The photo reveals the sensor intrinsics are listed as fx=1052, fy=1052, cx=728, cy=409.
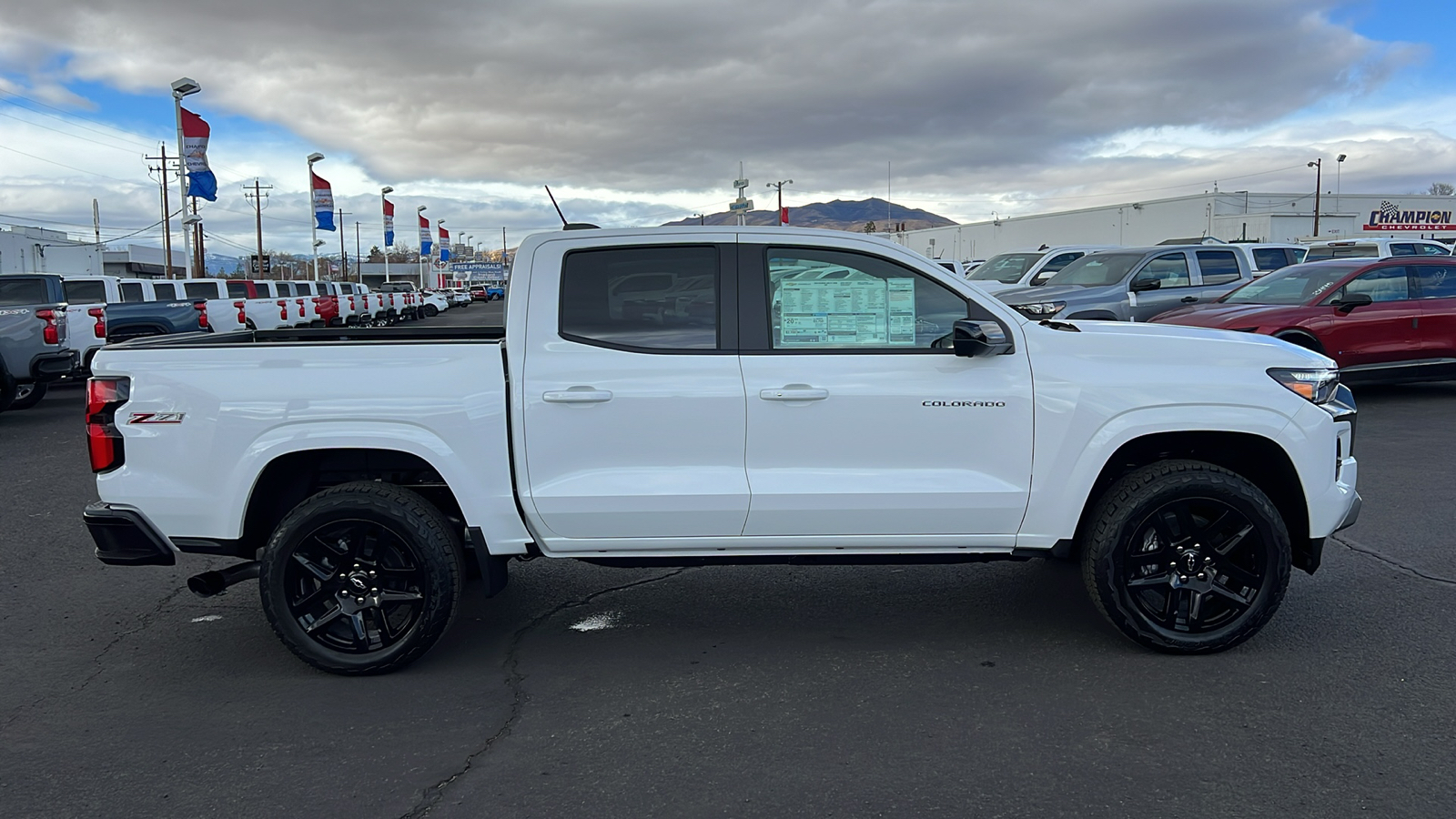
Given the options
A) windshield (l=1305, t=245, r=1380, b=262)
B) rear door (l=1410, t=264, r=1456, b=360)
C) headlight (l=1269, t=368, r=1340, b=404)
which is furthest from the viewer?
windshield (l=1305, t=245, r=1380, b=262)

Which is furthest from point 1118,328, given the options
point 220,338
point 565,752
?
point 220,338

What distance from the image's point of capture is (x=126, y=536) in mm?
4348

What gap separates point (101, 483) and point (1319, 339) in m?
11.3

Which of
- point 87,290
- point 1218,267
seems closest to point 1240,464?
point 1218,267

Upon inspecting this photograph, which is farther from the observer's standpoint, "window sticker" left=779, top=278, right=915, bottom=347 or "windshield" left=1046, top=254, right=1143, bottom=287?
"windshield" left=1046, top=254, right=1143, bottom=287

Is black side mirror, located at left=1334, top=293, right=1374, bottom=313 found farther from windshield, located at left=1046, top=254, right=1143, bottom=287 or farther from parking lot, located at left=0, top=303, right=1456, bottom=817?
parking lot, located at left=0, top=303, right=1456, bottom=817

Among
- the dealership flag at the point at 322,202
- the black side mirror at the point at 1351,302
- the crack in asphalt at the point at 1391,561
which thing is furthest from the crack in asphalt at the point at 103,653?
the dealership flag at the point at 322,202

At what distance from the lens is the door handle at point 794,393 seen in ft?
14.1

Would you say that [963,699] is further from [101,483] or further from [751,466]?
[101,483]

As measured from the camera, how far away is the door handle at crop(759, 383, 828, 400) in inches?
169

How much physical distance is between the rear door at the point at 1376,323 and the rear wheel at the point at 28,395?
49.8 ft

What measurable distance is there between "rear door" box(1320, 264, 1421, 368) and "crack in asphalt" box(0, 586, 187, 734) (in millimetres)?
11028

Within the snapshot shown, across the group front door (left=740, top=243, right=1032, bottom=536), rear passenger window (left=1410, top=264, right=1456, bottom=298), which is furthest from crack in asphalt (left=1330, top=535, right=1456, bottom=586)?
rear passenger window (left=1410, top=264, right=1456, bottom=298)

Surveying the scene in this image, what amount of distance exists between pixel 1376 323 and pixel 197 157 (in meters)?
30.3
